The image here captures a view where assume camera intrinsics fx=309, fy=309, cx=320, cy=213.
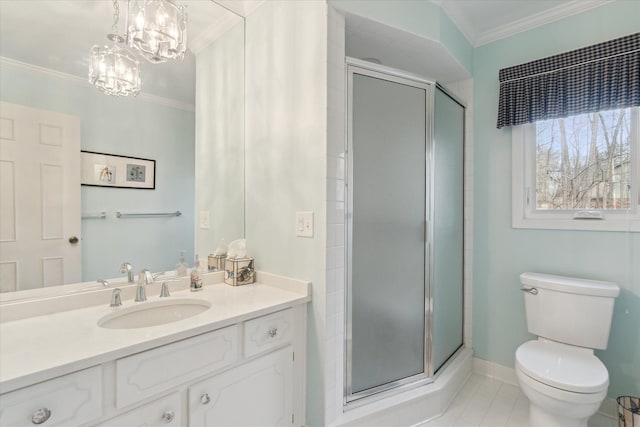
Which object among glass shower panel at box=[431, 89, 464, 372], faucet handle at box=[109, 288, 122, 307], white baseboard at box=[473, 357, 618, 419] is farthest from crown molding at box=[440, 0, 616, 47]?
white baseboard at box=[473, 357, 618, 419]

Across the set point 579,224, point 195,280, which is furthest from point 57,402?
point 579,224

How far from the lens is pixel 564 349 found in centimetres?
180

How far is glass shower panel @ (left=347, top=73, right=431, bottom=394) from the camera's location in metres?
1.64

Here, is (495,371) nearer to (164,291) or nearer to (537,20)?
(164,291)

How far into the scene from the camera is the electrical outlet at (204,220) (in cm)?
180

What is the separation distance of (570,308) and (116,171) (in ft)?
8.42

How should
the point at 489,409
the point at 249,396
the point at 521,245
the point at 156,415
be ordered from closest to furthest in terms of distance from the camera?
1. the point at 156,415
2. the point at 249,396
3. the point at 489,409
4. the point at 521,245

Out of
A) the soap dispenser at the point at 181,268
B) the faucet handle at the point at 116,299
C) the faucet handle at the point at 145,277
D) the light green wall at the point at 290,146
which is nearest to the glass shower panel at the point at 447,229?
the light green wall at the point at 290,146

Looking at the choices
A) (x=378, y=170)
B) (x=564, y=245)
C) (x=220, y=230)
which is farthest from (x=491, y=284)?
(x=220, y=230)

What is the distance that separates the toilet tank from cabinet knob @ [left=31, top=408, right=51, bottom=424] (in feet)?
7.78

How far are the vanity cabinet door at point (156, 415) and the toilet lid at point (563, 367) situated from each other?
5.45 feet

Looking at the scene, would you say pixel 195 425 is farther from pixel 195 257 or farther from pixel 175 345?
pixel 195 257

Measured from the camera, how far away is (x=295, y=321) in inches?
59.9

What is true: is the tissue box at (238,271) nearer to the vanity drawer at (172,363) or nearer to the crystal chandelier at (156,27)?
the vanity drawer at (172,363)
